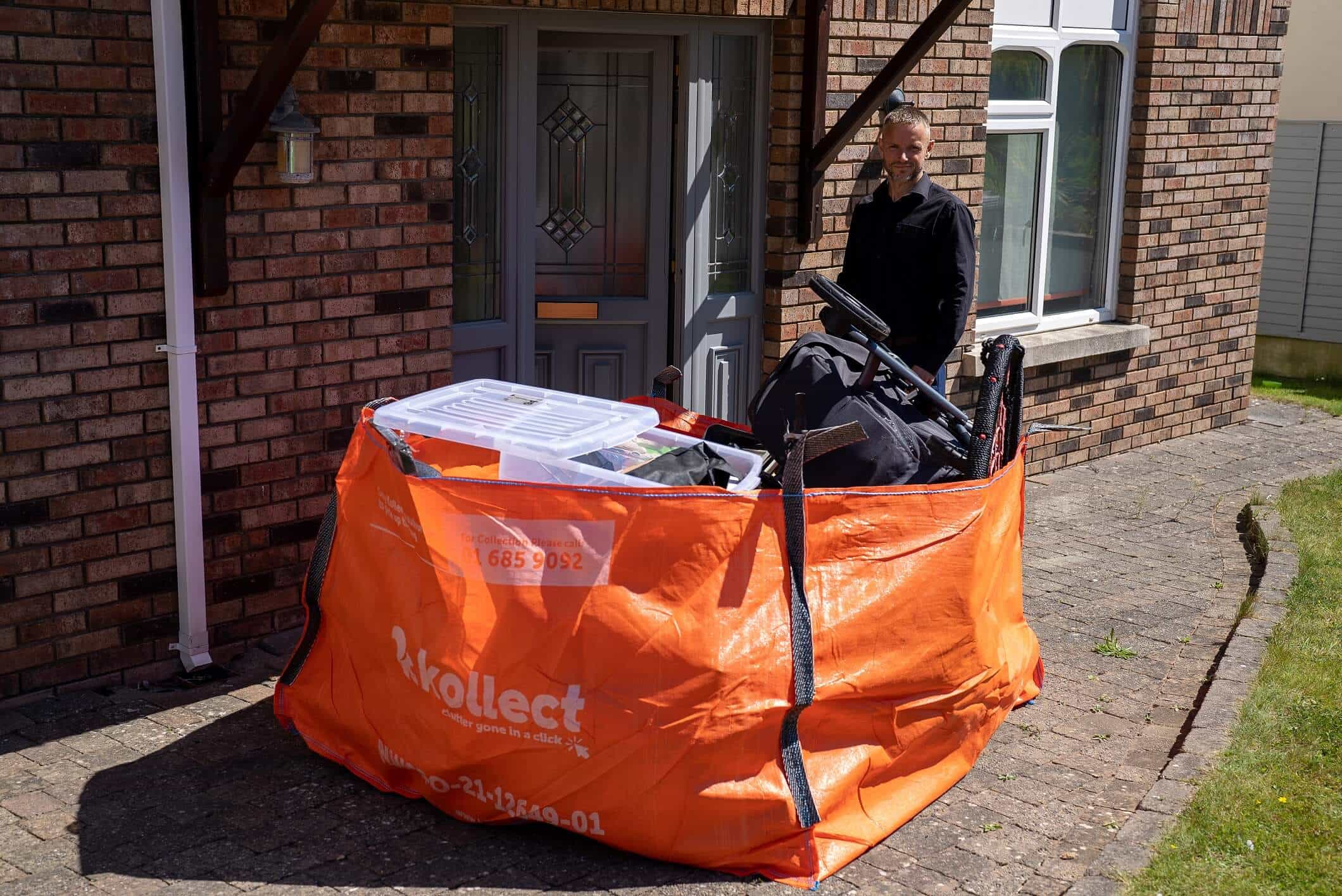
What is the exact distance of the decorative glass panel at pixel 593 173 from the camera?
6547mm

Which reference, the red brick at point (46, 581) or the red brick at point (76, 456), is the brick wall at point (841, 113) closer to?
the red brick at point (76, 456)

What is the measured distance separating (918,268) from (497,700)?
2800mm

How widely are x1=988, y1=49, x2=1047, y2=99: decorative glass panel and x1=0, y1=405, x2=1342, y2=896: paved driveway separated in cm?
353

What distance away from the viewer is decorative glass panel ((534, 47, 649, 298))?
6.55 metres

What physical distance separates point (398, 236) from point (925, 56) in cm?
319

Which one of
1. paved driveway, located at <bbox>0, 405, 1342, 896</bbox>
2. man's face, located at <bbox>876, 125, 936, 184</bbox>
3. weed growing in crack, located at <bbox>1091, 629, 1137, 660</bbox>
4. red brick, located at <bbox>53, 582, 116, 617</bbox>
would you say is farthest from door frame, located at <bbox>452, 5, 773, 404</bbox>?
weed growing in crack, located at <bbox>1091, 629, 1137, 660</bbox>

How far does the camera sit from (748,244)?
23.5 feet

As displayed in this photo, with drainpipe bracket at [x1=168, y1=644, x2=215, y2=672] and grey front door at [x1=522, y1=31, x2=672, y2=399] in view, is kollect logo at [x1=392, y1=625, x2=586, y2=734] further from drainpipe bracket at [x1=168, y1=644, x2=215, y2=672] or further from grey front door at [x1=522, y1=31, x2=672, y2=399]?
grey front door at [x1=522, y1=31, x2=672, y2=399]

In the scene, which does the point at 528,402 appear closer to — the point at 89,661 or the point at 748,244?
the point at 89,661

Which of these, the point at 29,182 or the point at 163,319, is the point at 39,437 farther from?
the point at 29,182

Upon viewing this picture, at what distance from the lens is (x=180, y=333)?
5047 mm

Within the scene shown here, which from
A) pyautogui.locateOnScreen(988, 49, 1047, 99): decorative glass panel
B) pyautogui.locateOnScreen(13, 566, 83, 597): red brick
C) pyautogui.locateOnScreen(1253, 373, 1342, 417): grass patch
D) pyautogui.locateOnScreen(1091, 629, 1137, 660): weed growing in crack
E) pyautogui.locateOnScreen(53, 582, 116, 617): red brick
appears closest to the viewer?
pyautogui.locateOnScreen(13, 566, 83, 597): red brick

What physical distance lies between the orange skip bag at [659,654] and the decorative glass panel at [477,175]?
76.9 inches

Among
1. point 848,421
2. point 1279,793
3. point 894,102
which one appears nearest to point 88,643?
point 848,421
